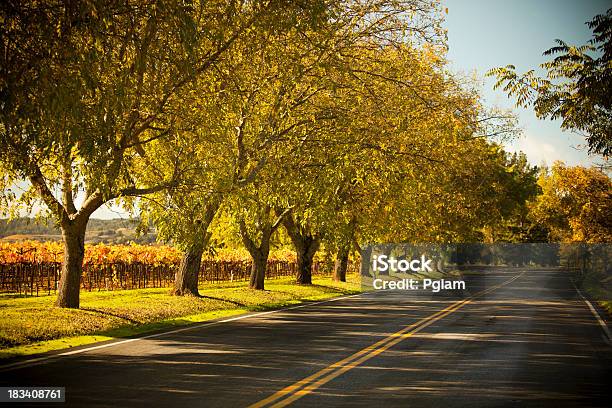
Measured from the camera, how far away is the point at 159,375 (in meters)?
11.2

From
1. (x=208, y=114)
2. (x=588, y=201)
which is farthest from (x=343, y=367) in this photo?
(x=588, y=201)

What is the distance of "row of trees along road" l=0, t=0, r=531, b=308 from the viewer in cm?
1198

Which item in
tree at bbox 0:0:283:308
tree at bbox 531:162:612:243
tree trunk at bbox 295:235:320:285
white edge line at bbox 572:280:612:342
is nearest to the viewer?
tree at bbox 0:0:283:308

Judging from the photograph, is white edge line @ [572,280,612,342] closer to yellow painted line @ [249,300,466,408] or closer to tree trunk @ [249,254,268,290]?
yellow painted line @ [249,300,466,408]

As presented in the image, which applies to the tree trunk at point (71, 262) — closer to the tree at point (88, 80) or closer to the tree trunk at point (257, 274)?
the tree at point (88, 80)

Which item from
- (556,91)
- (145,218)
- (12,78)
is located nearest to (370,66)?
(556,91)

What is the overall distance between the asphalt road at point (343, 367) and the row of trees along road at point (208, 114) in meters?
3.48

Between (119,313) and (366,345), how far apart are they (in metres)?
7.32

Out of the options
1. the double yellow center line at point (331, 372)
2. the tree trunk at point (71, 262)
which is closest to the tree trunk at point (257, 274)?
the tree trunk at point (71, 262)

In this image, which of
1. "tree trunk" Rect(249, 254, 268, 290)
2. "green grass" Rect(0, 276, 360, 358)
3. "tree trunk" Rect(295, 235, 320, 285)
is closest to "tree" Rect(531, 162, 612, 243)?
"tree trunk" Rect(295, 235, 320, 285)

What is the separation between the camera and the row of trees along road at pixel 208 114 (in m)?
12.0

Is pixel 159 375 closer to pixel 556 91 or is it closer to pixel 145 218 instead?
pixel 145 218

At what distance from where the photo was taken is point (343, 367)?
1236cm

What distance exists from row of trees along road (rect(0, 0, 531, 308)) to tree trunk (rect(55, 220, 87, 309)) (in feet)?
0.12
